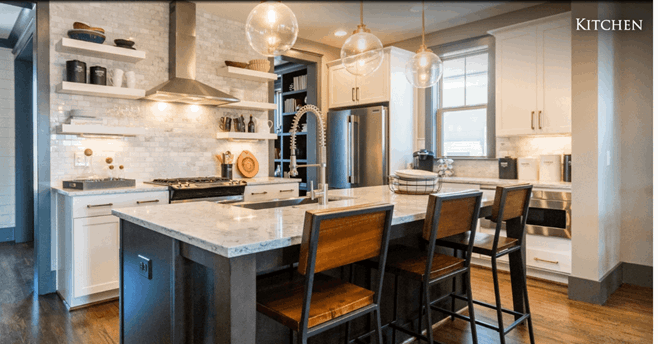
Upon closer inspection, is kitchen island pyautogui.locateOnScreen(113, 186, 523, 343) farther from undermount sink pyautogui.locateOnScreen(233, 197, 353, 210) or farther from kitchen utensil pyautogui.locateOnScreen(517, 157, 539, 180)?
kitchen utensil pyautogui.locateOnScreen(517, 157, 539, 180)

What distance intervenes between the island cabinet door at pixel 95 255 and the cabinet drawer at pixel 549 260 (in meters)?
3.55

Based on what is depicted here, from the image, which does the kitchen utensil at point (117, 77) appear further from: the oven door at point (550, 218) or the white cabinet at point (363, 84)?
the oven door at point (550, 218)

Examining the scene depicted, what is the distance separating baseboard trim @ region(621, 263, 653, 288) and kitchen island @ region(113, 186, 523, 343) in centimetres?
273

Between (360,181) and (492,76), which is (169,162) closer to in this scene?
(360,181)

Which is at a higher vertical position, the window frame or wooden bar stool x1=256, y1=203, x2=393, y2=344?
the window frame

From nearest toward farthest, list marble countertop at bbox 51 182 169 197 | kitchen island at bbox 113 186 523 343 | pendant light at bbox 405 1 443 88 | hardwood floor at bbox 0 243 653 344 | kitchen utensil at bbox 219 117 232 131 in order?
1. kitchen island at bbox 113 186 523 343
2. hardwood floor at bbox 0 243 653 344
3. pendant light at bbox 405 1 443 88
4. marble countertop at bbox 51 182 169 197
5. kitchen utensil at bbox 219 117 232 131

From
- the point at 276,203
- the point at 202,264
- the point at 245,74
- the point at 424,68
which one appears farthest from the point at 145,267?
the point at 245,74

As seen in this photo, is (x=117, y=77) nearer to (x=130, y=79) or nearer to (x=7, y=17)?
(x=130, y=79)

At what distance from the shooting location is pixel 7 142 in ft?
17.6

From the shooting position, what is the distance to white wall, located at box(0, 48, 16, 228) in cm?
530

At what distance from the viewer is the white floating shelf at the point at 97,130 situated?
343 cm

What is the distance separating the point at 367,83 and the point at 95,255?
349 centimetres

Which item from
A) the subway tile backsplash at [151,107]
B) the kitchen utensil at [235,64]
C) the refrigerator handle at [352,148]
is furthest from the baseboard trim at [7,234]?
the refrigerator handle at [352,148]

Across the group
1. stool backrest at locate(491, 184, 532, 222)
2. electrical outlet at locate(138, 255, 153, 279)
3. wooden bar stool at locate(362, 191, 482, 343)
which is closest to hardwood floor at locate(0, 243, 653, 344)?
wooden bar stool at locate(362, 191, 482, 343)
